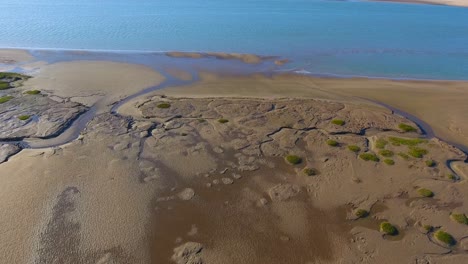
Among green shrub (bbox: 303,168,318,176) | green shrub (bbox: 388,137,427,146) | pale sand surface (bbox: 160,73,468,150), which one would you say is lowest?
green shrub (bbox: 303,168,318,176)

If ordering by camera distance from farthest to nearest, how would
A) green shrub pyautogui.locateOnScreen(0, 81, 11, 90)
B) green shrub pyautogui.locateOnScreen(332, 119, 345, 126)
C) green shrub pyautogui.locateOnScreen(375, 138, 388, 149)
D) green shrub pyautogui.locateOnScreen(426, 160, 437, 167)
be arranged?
green shrub pyautogui.locateOnScreen(0, 81, 11, 90) < green shrub pyautogui.locateOnScreen(332, 119, 345, 126) < green shrub pyautogui.locateOnScreen(375, 138, 388, 149) < green shrub pyautogui.locateOnScreen(426, 160, 437, 167)

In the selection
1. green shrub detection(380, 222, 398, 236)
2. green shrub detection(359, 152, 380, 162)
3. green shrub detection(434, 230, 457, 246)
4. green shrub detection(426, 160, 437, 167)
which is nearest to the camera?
green shrub detection(434, 230, 457, 246)

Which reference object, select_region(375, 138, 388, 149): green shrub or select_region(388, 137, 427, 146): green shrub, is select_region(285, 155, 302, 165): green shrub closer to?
select_region(375, 138, 388, 149): green shrub

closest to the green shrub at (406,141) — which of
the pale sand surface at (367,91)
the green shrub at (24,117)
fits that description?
the pale sand surface at (367,91)

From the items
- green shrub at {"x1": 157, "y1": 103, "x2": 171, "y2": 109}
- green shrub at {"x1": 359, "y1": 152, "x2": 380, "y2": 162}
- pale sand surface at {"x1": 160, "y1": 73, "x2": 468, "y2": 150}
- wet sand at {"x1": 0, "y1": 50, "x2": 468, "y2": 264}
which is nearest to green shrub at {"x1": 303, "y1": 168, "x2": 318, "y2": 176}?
wet sand at {"x1": 0, "y1": 50, "x2": 468, "y2": 264}

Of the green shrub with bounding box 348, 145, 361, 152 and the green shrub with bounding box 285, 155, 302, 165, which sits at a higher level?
the green shrub with bounding box 348, 145, 361, 152

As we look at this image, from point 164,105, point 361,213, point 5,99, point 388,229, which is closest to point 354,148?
point 361,213
